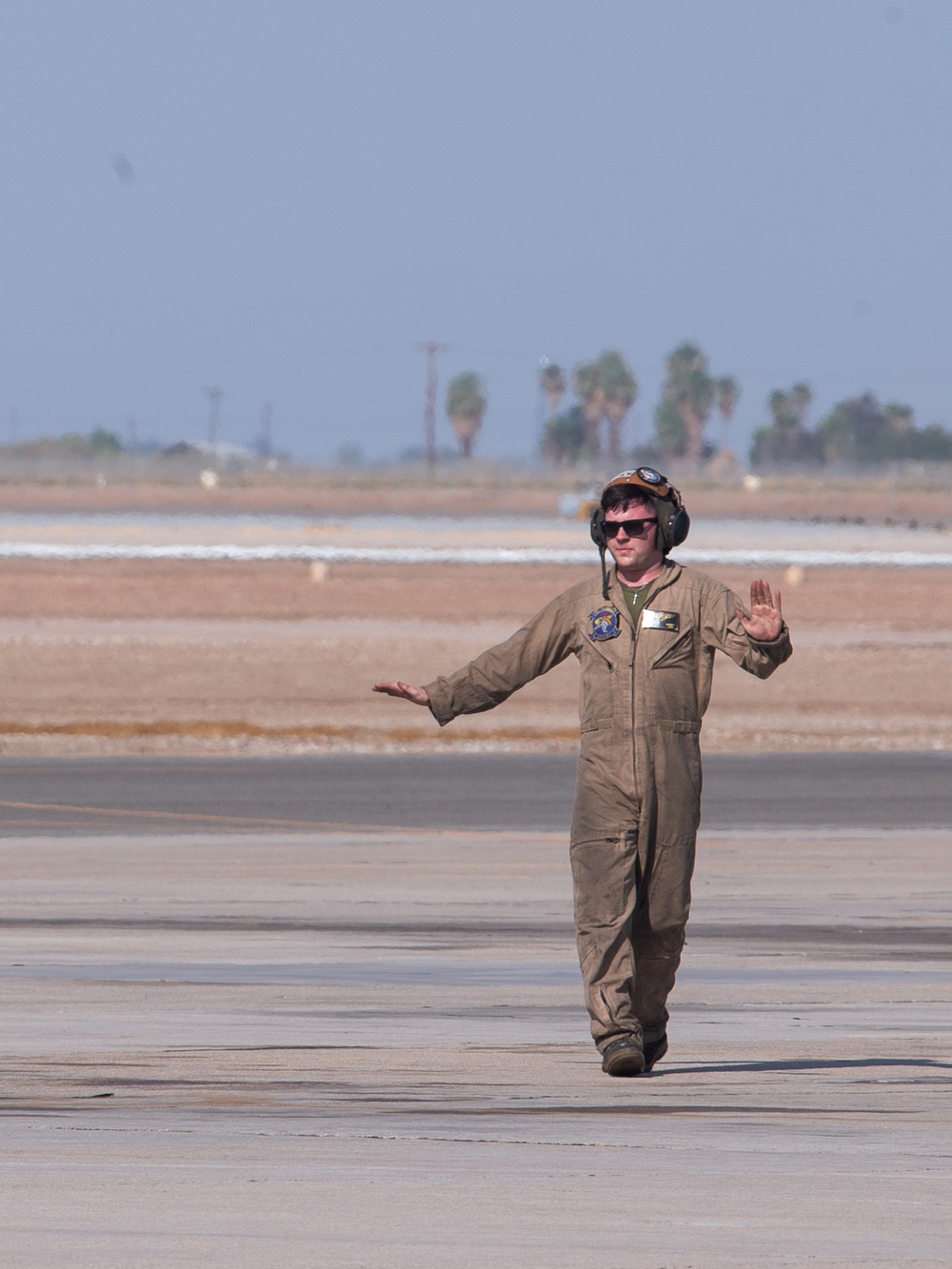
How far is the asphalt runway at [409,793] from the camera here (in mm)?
19609

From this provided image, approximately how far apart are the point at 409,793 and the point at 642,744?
536 inches

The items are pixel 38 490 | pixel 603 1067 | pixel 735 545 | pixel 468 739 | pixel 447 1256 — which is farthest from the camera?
pixel 38 490

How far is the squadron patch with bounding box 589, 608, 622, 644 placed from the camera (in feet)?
28.1

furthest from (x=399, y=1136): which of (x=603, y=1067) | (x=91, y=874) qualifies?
(x=91, y=874)

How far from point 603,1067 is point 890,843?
997 cm

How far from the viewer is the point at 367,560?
203ft

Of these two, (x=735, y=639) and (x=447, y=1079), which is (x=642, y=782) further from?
(x=447, y=1079)

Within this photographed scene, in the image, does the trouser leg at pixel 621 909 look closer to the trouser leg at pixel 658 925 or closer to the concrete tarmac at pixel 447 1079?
the trouser leg at pixel 658 925

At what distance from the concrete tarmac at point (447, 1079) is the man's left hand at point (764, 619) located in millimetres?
1397

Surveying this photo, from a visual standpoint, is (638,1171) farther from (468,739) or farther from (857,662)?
(857,662)

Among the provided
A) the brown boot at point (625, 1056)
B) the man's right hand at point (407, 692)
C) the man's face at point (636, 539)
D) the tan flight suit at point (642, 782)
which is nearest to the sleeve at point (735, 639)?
the tan flight suit at point (642, 782)

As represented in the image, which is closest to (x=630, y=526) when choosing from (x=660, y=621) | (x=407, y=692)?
(x=660, y=621)

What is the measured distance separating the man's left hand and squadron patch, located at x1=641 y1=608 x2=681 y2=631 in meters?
0.22

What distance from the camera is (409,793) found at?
72.2 ft
